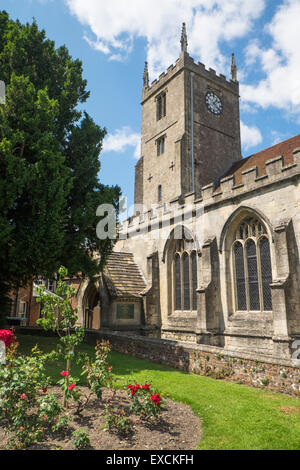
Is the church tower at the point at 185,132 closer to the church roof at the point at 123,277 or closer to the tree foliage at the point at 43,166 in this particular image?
the church roof at the point at 123,277

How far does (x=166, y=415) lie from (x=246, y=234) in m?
9.77

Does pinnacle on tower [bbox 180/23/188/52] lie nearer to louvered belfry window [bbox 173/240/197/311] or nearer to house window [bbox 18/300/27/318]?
louvered belfry window [bbox 173/240/197/311]

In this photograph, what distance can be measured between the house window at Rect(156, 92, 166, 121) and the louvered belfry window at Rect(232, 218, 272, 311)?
52.3 ft

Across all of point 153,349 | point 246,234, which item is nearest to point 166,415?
point 153,349

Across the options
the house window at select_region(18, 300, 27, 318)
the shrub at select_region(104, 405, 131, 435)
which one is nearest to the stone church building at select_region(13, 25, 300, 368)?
the shrub at select_region(104, 405, 131, 435)

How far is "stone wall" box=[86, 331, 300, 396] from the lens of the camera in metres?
7.58

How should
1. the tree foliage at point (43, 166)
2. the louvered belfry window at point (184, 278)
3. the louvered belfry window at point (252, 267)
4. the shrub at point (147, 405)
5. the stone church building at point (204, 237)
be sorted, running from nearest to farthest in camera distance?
1. the shrub at point (147, 405)
2. the tree foliage at point (43, 166)
3. the stone church building at point (204, 237)
4. the louvered belfry window at point (252, 267)
5. the louvered belfry window at point (184, 278)

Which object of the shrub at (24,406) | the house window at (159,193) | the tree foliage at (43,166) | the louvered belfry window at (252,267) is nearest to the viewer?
the shrub at (24,406)

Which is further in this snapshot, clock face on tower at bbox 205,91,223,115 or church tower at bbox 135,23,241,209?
clock face on tower at bbox 205,91,223,115

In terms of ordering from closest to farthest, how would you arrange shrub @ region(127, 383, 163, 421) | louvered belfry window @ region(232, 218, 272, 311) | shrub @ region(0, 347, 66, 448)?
shrub @ region(0, 347, 66, 448), shrub @ region(127, 383, 163, 421), louvered belfry window @ region(232, 218, 272, 311)

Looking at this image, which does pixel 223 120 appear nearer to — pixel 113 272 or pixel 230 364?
pixel 113 272

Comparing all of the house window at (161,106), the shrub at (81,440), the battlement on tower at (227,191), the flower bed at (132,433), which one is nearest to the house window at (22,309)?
the battlement on tower at (227,191)

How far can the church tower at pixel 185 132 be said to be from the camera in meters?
23.1

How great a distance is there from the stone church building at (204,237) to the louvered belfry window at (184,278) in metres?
0.06
